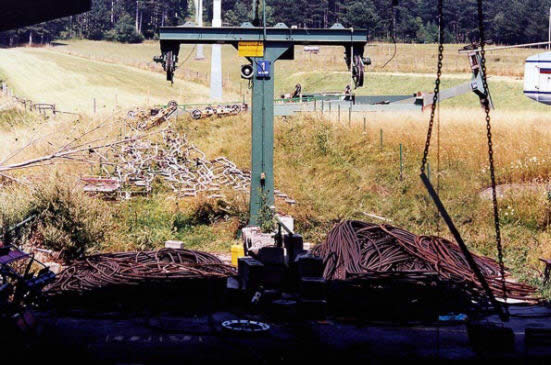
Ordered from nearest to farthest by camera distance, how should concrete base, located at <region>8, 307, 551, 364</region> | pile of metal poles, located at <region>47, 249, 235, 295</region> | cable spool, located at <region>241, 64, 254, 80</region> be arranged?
concrete base, located at <region>8, 307, 551, 364</region>, pile of metal poles, located at <region>47, 249, 235, 295</region>, cable spool, located at <region>241, 64, 254, 80</region>

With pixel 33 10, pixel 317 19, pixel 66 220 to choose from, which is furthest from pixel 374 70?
pixel 33 10

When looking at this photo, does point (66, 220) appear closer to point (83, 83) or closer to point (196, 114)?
point (196, 114)

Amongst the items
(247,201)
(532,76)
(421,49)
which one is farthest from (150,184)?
(421,49)

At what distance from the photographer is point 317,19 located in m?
103

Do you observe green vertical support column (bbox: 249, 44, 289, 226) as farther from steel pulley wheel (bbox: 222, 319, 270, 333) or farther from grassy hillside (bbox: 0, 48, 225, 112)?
grassy hillside (bbox: 0, 48, 225, 112)

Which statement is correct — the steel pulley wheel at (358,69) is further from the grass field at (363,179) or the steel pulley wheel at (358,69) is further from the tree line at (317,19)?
the tree line at (317,19)

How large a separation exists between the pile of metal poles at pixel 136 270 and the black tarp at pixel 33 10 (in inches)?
165

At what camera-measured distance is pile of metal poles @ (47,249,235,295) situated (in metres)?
13.1

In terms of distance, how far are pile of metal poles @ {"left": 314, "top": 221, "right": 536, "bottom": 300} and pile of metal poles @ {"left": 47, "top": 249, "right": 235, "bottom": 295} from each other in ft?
6.62

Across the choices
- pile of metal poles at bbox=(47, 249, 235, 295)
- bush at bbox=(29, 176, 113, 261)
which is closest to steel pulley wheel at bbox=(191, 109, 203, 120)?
bush at bbox=(29, 176, 113, 261)

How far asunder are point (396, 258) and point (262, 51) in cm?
512

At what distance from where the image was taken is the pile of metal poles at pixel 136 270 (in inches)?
514

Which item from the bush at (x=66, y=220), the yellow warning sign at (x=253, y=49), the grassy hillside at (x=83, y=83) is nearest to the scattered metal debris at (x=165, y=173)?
the bush at (x=66, y=220)

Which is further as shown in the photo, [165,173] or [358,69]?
[165,173]
